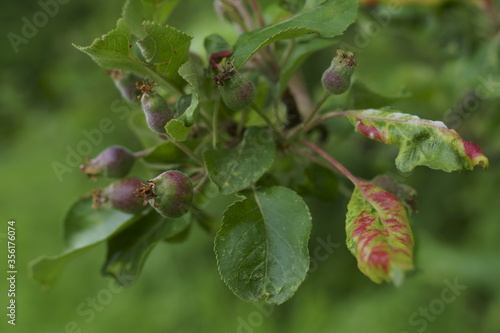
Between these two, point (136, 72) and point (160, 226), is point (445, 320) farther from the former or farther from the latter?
point (136, 72)

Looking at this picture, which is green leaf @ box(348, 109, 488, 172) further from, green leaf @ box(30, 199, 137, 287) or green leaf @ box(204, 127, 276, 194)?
green leaf @ box(30, 199, 137, 287)

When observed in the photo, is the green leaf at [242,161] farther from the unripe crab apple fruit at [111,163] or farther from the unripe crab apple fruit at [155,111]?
the unripe crab apple fruit at [111,163]

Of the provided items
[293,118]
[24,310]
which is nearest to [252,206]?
[293,118]

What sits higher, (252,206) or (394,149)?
(252,206)

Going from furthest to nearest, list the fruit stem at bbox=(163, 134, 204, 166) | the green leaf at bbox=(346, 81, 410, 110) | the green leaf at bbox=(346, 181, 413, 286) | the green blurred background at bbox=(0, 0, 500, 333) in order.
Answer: the green blurred background at bbox=(0, 0, 500, 333) → the green leaf at bbox=(346, 81, 410, 110) → the fruit stem at bbox=(163, 134, 204, 166) → the green leaf at bbox=(346, 181, 413, 286)

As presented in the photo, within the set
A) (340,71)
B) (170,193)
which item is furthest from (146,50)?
(340,71)

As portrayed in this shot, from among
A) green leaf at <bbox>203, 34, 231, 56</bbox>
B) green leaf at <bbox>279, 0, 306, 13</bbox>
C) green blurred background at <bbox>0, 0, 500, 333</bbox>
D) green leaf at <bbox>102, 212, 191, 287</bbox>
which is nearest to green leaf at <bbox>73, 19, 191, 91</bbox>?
green leaf at <bbox>203, 34, 231, 56</bbox>
